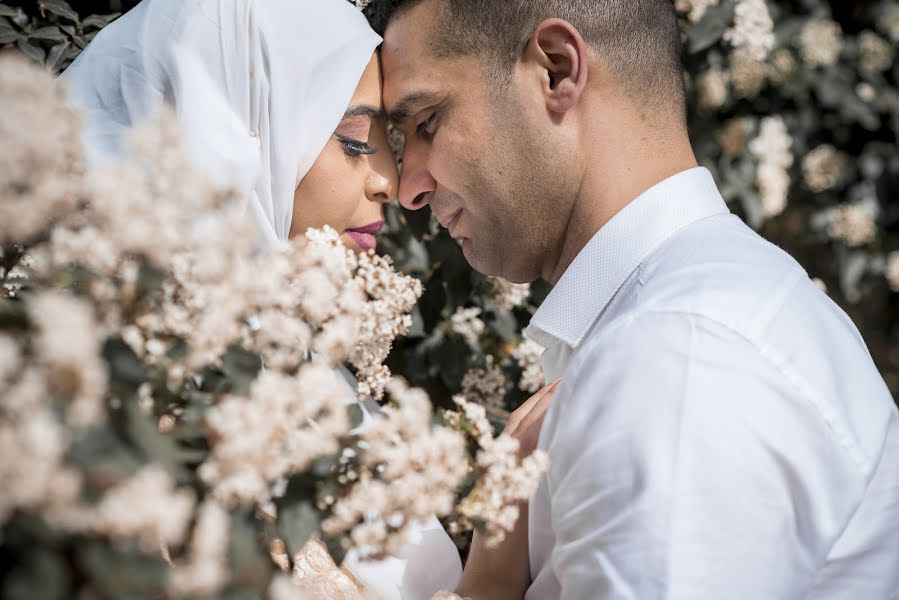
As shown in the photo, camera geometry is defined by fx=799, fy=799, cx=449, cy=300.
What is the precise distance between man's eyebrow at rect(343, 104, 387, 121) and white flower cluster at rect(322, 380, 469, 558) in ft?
4.13

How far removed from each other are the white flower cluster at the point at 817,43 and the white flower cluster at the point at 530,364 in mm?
2384

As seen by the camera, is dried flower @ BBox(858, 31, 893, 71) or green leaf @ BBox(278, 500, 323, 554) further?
dried flower @ BBox(858, 31, 893, 71)

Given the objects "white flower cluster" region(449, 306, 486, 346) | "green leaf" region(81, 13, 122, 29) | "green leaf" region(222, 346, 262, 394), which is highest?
"green leaf" region(222, 346, 262, 394)

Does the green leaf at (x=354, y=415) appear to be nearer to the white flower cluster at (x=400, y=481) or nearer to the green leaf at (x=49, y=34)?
the white flower cluster at (x=400, y=481)

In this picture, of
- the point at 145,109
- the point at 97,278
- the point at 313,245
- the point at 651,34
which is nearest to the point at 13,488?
the point at 97,278

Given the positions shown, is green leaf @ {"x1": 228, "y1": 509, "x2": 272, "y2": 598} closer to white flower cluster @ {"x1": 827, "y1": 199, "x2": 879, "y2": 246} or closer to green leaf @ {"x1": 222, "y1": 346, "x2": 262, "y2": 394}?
green leaf @ {"x1": 222, "y1": 346, "x2": 262, "y2": 394}

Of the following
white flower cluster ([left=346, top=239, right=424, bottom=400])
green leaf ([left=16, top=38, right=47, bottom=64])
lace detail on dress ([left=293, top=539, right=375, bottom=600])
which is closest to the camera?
white flower cluster ([left=346, top=239, right=424, bottom=400])

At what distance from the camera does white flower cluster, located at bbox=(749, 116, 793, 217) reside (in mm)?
3525

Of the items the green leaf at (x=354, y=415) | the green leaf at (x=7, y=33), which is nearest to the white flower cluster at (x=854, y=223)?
the green leaf at (x=7, y=33)

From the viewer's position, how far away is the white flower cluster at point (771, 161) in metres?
3.53

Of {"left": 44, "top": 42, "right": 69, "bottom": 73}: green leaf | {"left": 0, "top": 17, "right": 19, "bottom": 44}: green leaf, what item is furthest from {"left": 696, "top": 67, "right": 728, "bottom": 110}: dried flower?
{"left": 0, "top": 17, "right": 19, "bottom": 44}: green leaf

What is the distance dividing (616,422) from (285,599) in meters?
0.74

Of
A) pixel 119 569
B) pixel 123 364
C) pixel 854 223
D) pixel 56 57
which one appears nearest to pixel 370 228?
pixel 56 57

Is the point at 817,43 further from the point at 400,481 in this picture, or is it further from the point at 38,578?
the point at 38,578
